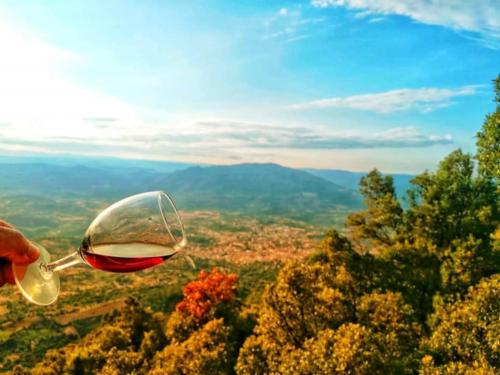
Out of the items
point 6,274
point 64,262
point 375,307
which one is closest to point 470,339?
point 375,307

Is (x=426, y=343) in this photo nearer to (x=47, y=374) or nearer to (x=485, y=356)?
(x=485, y=356)

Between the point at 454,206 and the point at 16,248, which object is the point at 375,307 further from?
the point at 16,248

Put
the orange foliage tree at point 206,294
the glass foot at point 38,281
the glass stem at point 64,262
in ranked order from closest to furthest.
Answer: the glass foot at point 38,281, the glass stem at point 64,262, the orange foliage tree at point 206,294

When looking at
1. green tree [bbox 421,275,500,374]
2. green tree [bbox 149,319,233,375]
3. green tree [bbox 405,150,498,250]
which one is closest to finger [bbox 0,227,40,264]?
green tree [bbox 421,275,500,374]

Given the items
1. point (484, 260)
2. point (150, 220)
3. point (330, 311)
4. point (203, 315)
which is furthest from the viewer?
point (203, 315)

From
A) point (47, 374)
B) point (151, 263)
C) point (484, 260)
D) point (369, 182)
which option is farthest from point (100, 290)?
point (151, 263)

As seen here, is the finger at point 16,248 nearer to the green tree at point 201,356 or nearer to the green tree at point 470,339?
the green tree at point 470,339

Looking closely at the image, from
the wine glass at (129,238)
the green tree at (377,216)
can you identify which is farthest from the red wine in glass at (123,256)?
the green tree at (377,216)
